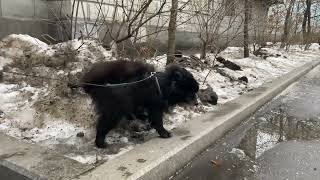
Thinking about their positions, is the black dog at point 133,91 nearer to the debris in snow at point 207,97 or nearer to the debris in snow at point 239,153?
the debris in snow at point 239,153

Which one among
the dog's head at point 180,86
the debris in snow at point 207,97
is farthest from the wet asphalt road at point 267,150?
the dog's head at point 180,86

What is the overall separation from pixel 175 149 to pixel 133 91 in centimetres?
77

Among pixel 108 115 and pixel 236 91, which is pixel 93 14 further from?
pixel 108 115

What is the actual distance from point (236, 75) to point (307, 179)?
5.56 m

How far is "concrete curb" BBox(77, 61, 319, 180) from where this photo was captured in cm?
379

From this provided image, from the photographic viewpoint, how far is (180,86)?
4750 millimetres

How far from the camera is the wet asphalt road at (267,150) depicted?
452 centimetres

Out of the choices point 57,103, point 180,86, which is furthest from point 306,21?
point 57,103

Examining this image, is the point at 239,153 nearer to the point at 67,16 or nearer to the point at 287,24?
the point at 67,16

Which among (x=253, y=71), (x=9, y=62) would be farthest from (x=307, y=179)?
(x=253, y=71)

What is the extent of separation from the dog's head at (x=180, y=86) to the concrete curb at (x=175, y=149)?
1.57 ft

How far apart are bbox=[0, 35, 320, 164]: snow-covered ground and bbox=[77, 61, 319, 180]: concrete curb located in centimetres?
20

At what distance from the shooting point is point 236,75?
980cm

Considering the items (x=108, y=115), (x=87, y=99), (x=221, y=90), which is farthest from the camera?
(x=221, y=90)
